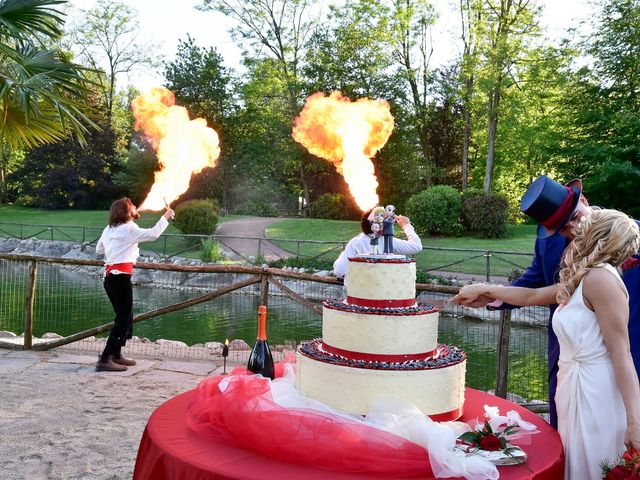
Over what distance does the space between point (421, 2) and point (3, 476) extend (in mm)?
30262

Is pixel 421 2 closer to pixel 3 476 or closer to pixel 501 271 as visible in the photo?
pixel 501 271

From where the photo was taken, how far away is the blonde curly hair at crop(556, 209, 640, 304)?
7.66 feet

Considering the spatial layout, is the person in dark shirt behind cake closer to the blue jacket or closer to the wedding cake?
the blue jacket

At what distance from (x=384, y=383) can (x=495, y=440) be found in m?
0.50

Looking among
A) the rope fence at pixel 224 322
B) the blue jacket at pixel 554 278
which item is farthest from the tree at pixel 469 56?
the blue jacket at pixel 554 278

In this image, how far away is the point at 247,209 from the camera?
34688 millimetres

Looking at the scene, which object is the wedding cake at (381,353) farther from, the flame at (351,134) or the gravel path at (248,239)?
the gravel path at (248,239)

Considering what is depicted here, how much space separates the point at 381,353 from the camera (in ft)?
8.54

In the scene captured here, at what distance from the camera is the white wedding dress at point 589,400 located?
237 cm

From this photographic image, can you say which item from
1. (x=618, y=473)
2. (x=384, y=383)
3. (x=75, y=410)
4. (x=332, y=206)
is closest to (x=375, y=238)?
(x=384, y=383)

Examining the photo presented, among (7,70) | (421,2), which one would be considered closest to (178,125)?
(7,70)

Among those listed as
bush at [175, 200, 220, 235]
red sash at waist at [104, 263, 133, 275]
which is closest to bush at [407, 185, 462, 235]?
bush at [175, 200, 220, 235]

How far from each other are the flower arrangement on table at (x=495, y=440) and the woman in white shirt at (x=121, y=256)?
445cm

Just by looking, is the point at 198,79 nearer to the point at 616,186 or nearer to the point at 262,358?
the point at 616,186
